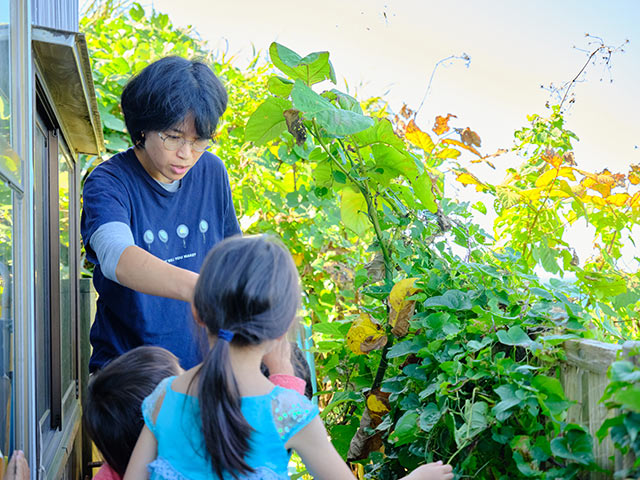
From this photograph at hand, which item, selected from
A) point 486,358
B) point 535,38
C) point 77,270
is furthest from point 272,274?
point 535,38

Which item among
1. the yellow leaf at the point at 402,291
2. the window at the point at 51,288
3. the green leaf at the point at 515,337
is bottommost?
the window at the point at 51,288

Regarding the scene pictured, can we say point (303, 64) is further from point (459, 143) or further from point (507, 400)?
point (507, 400)

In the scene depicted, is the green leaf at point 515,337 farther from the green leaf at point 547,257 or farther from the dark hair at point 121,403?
the dark hair at point 121,403

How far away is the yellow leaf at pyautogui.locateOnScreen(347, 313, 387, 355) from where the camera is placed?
1.52 meters

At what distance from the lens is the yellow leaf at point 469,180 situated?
1.61 metres

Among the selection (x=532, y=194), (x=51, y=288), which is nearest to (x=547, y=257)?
(x=532, y=194)

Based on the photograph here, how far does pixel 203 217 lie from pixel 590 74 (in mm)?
1141

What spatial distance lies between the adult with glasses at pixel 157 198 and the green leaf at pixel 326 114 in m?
0.27

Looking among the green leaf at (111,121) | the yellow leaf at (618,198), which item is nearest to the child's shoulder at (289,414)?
the yellow leaf at (618,198)

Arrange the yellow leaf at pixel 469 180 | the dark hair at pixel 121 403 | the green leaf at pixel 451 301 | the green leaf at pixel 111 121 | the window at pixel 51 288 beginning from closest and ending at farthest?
1. the green leaf at pixel 451 301
2. the dark hair at pixel 121 403
3. the yellow leaf at pixel 469 180
4. the window at pixel 51 288
5. the green leaf at pixel 111 121

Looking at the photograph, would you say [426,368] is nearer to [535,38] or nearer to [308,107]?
[308,107]

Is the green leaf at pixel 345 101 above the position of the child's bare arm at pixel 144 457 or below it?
above

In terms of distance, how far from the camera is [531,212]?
173cm

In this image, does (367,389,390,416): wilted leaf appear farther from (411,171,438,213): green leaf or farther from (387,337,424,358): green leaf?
(411,171,438,213): green leaf
